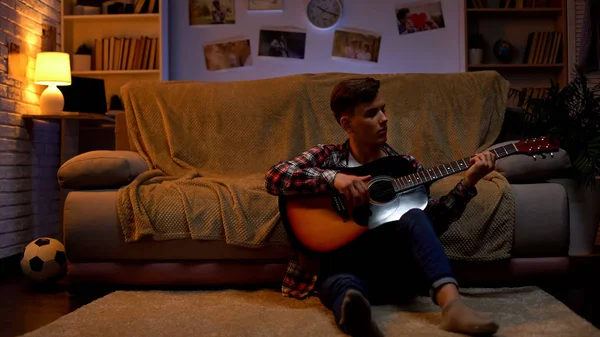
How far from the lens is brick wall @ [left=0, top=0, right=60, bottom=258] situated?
3.19m

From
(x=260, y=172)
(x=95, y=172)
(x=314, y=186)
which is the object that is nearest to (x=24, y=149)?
(x=95, y=172)

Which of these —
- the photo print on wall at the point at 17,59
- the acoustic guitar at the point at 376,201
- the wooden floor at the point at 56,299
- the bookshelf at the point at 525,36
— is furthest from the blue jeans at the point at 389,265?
the bookshelf at the point at 525,36

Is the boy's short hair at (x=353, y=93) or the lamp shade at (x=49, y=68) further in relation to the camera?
the lamp shade at (x=49, y=68)

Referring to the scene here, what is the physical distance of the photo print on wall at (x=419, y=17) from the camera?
4.69 m

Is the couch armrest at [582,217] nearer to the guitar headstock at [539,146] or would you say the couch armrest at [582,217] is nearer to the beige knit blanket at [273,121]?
the beige knit blanket at [273,121]

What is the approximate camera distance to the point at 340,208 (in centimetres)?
181

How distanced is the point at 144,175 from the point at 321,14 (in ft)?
8.91

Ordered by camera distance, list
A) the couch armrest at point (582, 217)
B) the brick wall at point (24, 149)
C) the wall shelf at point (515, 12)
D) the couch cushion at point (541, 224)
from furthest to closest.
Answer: the wall shelf at point (515, 12) < the brick wall at point (24, 149) < the couch armrest at point (582, 217) < the couch cushion at point (541, 224)

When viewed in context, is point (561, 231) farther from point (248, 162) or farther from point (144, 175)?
point (144, 175)

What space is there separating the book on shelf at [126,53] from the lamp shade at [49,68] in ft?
2.77

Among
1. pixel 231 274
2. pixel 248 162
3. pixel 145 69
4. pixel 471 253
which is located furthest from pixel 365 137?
pixel 145 69

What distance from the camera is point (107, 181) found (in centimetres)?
231

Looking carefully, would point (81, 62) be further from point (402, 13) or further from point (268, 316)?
point (268, 316)

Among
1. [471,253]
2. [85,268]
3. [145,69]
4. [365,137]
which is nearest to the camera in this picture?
[365,137]
